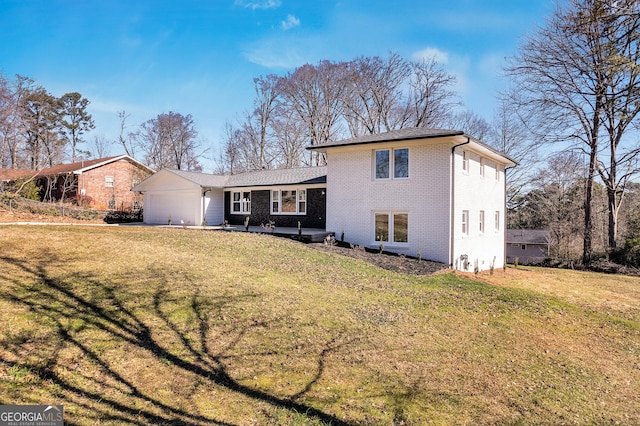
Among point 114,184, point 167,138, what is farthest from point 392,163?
point 167,138

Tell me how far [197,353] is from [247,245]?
7.35 meters

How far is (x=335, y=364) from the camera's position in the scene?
183 inches

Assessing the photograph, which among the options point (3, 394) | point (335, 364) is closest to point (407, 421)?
point (335, 364)

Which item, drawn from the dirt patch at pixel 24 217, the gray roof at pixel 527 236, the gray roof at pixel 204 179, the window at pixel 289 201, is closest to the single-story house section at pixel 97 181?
the gray roof at pixel 204 179

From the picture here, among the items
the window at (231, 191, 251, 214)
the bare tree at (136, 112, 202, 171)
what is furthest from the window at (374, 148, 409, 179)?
the bare tree at (136, 112, 202, 171)

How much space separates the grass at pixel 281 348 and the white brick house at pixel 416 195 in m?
5.56

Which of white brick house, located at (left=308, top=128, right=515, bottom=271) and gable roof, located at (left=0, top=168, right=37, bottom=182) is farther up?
gable roof, located at (left=0, top=168, right=37, bottom=182)

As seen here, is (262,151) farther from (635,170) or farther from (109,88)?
(635,170)

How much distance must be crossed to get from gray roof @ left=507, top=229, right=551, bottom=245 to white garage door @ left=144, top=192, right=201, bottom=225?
99.0 ft

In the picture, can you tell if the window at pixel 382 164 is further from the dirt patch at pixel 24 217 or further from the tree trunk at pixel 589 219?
the dirt patch at pixel 24 217

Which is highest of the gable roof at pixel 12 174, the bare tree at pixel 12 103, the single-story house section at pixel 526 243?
the bare tree at pixel 12 103

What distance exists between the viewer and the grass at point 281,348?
3.66m

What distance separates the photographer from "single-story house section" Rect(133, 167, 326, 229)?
19.2m

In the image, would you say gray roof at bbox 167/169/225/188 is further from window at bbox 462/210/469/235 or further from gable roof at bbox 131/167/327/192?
window at bbox 462/210/469/235
